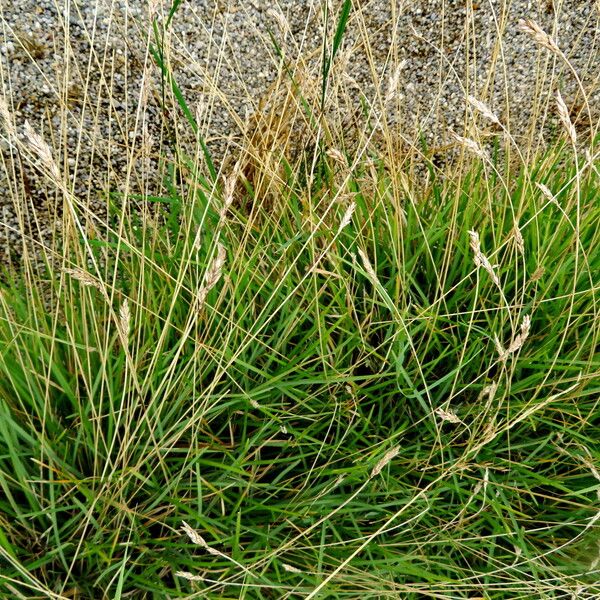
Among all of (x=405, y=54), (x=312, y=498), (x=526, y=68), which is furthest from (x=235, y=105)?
(x=312, y=498)

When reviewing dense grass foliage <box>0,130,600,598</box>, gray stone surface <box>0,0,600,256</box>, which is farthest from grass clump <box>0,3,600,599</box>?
gray stone surface <box>0,0,600,256</box>

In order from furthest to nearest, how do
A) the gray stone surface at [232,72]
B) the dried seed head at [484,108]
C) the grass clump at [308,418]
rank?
the gray stone surface at [232,72] → the grass clump at [308,418] → the dried seed head at [484,108]

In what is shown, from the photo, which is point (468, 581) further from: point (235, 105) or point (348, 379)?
point (235, 105)

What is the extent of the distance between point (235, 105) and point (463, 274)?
1.01 meters

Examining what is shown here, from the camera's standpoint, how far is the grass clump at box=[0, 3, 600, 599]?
1230mm

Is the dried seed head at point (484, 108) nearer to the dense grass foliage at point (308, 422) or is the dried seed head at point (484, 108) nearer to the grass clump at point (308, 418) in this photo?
the grass clump at point (308, 418)

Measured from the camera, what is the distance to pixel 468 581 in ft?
4.48

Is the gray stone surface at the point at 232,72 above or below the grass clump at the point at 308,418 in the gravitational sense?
above

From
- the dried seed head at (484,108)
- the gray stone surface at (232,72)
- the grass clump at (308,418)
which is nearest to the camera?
the dried seed head at (484,108)

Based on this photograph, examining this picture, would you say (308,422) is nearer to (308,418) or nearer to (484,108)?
(308,418)

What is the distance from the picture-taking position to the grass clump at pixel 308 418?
1.23 m

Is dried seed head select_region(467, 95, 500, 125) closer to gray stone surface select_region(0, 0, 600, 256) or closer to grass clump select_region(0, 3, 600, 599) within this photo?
grass clump select_region(0, 3, 600, 599)

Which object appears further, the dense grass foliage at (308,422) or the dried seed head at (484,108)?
the dense grass foliage at (308,422)

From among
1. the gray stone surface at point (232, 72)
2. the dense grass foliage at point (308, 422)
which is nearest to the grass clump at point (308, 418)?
the dense grass foliage at point (308, 422)
